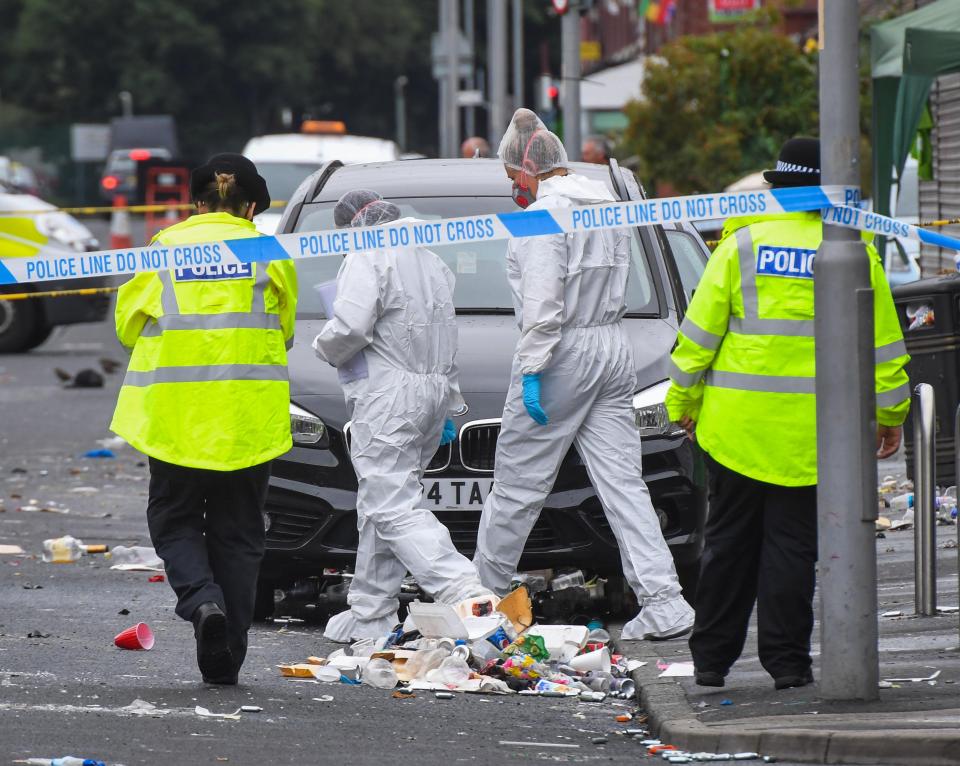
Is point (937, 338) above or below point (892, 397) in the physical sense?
below

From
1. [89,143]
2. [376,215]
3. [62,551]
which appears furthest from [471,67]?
[89,143]

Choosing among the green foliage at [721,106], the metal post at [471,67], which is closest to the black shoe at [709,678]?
the green foliage at [721,106]

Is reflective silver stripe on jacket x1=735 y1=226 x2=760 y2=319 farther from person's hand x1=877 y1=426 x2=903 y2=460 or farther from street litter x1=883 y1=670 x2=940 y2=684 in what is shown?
street litter x1=883 y1=670 x2=940 y2=684

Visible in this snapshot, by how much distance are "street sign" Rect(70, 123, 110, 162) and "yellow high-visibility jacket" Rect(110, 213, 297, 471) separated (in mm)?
66555

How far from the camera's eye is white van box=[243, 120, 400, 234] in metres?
24.8

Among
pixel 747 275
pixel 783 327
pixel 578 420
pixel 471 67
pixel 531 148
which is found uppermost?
pixel 471 67

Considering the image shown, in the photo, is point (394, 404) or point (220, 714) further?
point (394, 404)

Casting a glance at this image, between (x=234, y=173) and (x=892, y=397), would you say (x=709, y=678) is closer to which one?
(x=892, y=397)

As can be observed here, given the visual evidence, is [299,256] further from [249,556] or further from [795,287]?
[795,287]

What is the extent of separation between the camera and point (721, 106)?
76.2 ft

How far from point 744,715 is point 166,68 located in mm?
73085

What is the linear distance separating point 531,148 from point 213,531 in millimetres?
2001

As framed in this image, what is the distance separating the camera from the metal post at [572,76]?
18.6 meters

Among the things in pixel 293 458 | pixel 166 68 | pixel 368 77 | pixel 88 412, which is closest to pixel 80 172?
pixel 166 68
